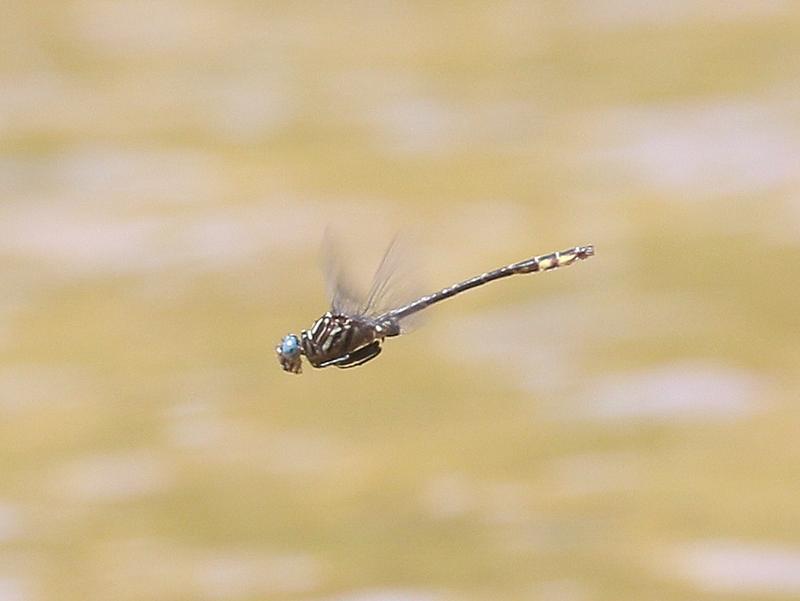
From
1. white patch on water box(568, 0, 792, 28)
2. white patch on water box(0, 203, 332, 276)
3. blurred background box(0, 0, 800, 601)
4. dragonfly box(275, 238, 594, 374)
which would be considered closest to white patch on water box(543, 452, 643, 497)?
blurred background box(0, 0, 800, 601)

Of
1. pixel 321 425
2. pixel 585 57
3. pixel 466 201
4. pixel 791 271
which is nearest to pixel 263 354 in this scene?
pixel 321 425

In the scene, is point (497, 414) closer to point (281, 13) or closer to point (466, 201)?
point (466, 201)

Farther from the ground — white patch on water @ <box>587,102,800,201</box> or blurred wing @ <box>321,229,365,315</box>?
white patch on water @ <box>587,102,800,201</box>

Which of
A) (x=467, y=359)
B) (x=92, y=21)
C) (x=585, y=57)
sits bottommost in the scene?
(x=467, y=359)

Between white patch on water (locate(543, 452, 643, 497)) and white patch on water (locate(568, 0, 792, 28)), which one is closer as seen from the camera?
white patch on water (locate(543, 452, 643, 497))

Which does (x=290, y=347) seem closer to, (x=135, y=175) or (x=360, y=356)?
(x=360, y=356)

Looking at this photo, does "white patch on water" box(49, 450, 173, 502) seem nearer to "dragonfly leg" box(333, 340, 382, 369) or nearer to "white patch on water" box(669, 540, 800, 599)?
"white patch on water" box(669, 540, 800, 599)

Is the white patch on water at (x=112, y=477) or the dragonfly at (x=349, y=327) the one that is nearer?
the dragonfly at (x=349, y=327)

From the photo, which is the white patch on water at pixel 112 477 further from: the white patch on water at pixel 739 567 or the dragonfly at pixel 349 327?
A: the dragonfly at pixel 349 327

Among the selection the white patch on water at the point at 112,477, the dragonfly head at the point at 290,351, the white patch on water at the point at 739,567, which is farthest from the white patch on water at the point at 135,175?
the dragonfly head at the point at 290,351
